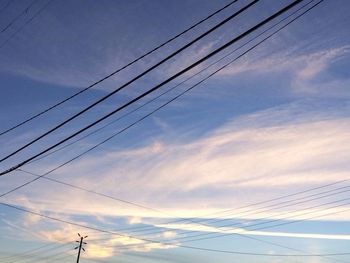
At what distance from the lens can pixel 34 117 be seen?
628 inches

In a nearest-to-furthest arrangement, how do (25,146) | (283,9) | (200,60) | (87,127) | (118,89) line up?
(283,9)
(200,60)
(118,89)
(87,127)
(25,146)

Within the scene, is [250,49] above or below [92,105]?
above

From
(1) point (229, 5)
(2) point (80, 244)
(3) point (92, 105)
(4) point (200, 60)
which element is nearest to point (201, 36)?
(4) point (200, 60)

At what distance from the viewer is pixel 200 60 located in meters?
8.58

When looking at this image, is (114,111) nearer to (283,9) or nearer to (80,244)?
(283,9)

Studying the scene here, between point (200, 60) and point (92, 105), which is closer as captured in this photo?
point (200, 60)

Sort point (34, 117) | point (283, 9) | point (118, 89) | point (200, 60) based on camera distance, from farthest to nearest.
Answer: point (34, 117) → point (118, 89) → point (200, 60) → point (283, 9)

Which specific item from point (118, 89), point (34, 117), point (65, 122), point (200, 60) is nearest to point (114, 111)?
point (118, 89)

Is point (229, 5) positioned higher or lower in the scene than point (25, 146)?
higher

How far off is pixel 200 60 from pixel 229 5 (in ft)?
5.90

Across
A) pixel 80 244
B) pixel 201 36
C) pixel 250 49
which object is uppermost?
pixel 80 244

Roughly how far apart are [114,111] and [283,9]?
477 cm

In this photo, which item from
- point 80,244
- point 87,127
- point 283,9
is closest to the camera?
point 283,9

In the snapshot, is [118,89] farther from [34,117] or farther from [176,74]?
[34,117]
